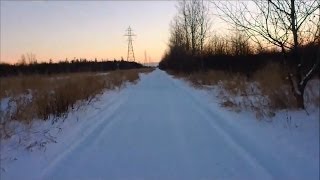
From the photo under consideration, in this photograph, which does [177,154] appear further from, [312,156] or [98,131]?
[98,131]

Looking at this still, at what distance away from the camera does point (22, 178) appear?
611 centimetres

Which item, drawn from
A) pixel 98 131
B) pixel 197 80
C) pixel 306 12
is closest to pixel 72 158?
pixel 98 131

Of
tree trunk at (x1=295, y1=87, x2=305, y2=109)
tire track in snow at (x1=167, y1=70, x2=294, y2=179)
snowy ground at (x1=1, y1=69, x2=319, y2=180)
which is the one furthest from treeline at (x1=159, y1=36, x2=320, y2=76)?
tire track in snow at (x1=167, y1=70, x2=294, y2=179)

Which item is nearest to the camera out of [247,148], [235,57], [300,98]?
[247,148]

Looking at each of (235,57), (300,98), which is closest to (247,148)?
(300,98)

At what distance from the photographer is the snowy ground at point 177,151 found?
6.12 m

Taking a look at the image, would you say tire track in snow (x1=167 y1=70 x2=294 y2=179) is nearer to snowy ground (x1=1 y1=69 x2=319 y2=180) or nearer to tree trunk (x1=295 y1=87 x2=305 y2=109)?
snowy ground (x1=1 y1=69 x2=319 y2=180)

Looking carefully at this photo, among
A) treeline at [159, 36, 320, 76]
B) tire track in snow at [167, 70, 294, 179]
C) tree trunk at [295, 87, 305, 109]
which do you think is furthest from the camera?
treeline at [159, 36, 320, 76]

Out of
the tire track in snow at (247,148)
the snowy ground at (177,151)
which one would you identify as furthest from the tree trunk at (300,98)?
the tire track in snow at (247,148)

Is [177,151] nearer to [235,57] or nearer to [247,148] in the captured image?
[247,148]

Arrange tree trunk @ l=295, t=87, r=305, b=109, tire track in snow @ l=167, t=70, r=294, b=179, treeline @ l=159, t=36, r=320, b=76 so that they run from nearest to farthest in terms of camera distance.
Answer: tire track in snow @ l=167, t=70, r=294, b=179, tree trunk @ l=295, t=87, r=305, b=109, treeline @ l=159, t=36, r=320, b=76

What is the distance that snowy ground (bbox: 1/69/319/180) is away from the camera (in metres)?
6.12

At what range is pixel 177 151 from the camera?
24.8ft

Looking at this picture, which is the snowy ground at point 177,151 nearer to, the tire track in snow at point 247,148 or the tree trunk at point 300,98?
the tire track in snow at point 247,148
